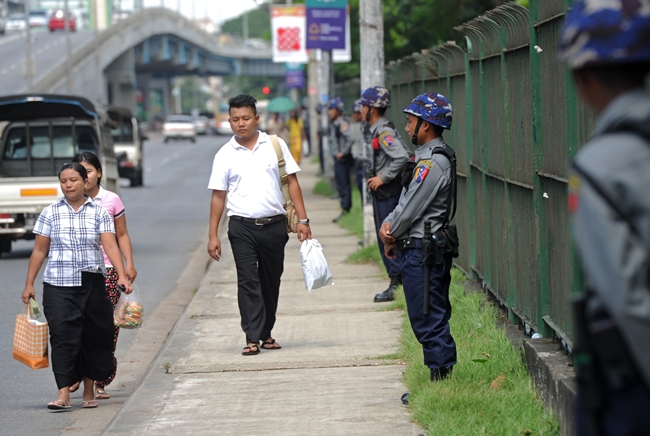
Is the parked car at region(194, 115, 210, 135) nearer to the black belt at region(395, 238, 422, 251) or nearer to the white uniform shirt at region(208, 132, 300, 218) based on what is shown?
the white uniform shirt at region(208, 132, 300, 218)

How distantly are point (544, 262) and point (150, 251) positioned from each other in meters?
10.5

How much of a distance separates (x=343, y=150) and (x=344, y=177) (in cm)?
85

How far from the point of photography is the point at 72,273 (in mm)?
6715

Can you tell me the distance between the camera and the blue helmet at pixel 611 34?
2.56 meters

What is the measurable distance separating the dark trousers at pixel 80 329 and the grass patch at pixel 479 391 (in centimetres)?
194

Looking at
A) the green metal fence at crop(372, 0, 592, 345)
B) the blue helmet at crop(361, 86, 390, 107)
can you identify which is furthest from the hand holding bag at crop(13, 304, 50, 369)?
the blue helmet at crop(361, 86, 390, 107)

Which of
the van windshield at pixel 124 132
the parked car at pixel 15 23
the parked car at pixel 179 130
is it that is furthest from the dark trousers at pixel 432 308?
the parked car at pixel 15 23

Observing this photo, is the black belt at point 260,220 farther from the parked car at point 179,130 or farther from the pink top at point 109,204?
the parked car at point 179,130

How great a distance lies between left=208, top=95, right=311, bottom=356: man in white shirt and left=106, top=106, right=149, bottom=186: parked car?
68.0 feet

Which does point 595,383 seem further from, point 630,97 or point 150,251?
point 150,251

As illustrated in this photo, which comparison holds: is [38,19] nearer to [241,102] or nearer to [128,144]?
[128,144]

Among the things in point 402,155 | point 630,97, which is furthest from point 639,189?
point 402,155

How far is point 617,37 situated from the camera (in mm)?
2576

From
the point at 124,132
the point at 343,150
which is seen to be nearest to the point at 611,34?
the point at 343,150
